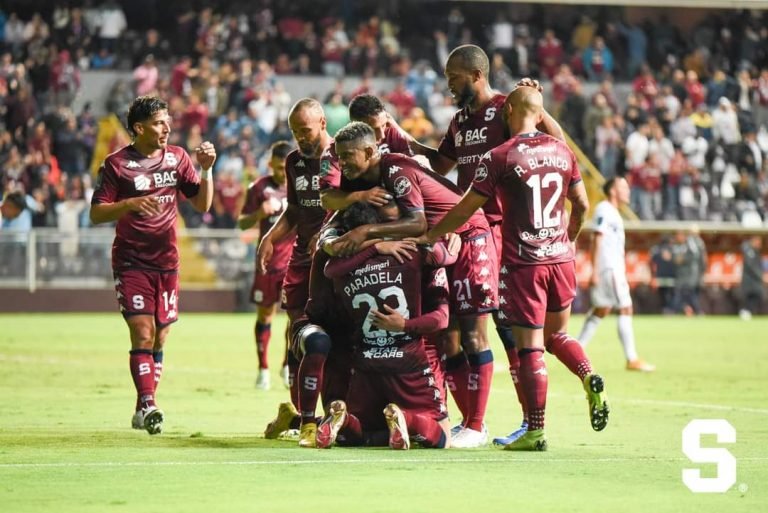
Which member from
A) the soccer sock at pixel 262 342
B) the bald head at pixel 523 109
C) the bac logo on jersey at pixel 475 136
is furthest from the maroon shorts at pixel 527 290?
the soccer sock at pixel 262 342

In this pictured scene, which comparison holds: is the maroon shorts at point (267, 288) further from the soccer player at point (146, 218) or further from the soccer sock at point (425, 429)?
the soccer sock at point (425, 429)

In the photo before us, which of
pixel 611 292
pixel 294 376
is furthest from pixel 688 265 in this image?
pixel 294 376

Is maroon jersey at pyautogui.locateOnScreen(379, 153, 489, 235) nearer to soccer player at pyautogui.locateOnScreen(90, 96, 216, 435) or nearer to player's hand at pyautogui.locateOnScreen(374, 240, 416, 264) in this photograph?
player's hand at pyautogui.locateOnScreen(374, 240, 416, 264)

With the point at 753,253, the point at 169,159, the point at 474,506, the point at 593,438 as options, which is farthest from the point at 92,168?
the point at 474,506

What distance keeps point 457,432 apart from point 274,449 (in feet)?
4.45

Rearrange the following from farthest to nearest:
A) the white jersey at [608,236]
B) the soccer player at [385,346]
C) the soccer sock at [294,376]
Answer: the white jersey at [608,236], the soccer sock at [294,376], the soccer player at [385,346]

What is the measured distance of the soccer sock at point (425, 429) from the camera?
9.18 metres

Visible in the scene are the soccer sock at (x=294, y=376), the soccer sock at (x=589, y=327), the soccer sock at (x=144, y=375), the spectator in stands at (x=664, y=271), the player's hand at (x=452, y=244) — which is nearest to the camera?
the player's hand at (x=452, y=244)

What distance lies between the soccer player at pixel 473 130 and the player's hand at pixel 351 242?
1266 millimetres

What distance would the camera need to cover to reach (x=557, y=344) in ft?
31.8

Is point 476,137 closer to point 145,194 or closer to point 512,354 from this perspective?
point 512,354

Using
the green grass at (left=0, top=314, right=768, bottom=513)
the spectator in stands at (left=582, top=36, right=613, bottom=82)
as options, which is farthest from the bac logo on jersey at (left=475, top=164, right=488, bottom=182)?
the spectator in stands at (left=582, top=36, right=613, bottom=82)

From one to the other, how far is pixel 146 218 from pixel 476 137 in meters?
2.78

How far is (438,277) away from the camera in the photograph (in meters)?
9.45
